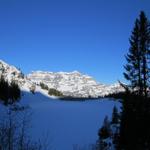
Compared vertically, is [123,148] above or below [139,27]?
below

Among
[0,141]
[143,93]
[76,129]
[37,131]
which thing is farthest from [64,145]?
[0,141]

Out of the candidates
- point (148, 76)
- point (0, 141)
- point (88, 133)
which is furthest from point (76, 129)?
point (0, 141)

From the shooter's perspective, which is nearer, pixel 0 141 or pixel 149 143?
pixel 0 141

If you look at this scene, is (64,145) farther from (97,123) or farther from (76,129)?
(97,123)

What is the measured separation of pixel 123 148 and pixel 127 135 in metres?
1.14

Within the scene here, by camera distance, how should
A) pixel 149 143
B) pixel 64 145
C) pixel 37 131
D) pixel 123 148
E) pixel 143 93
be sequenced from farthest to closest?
pixel 37 131 < pixel 64 145 < pixel 143 93 < pixel 123 148 < pixel 149 143

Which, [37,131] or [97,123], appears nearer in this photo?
[37,131]

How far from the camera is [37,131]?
2707 inches

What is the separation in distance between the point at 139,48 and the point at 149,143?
27.1ft

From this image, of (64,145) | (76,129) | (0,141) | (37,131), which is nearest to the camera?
(0,141)

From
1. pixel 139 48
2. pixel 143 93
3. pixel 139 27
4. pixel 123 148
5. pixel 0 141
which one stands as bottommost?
pixel 123 148

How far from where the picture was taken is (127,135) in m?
19.9

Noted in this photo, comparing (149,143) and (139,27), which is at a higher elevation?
(139,27)

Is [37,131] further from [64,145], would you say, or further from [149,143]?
[149,143]
